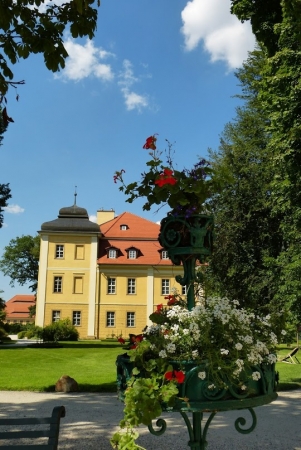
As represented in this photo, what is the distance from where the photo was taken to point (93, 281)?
38031mm

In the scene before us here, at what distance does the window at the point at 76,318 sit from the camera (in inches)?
1474

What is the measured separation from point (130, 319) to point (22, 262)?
18719 millimetres

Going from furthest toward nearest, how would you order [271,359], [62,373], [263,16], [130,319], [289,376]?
[130,319], [263,16], [62,373], [289,376], [271,359]

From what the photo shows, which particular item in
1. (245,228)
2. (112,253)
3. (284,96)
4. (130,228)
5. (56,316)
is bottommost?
(56,316)

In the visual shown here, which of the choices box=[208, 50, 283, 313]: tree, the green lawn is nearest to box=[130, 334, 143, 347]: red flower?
the green lawn

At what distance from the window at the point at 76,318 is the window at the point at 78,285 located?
1.72 metres

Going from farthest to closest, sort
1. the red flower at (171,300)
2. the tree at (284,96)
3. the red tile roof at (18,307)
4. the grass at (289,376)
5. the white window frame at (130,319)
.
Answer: the red tile roof at (18,307) < the white window frame at (130,319) < the tree at (284,96) < the grass at (289,376) < the red flower at (171,300)

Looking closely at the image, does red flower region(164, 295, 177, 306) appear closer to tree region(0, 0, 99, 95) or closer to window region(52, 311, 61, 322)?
tree region(0, 0, 99, 95)

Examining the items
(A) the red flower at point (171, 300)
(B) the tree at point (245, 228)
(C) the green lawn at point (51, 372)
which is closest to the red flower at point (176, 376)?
(A) the red flower at point (171, 300)

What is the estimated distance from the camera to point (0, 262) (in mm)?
50812

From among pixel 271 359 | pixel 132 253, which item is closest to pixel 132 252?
pixel 132 253

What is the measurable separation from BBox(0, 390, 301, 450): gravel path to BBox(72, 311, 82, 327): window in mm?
28775

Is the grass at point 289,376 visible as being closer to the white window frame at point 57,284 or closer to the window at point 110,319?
the window at point 110,319

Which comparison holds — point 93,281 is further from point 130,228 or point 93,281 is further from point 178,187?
point 178,187
